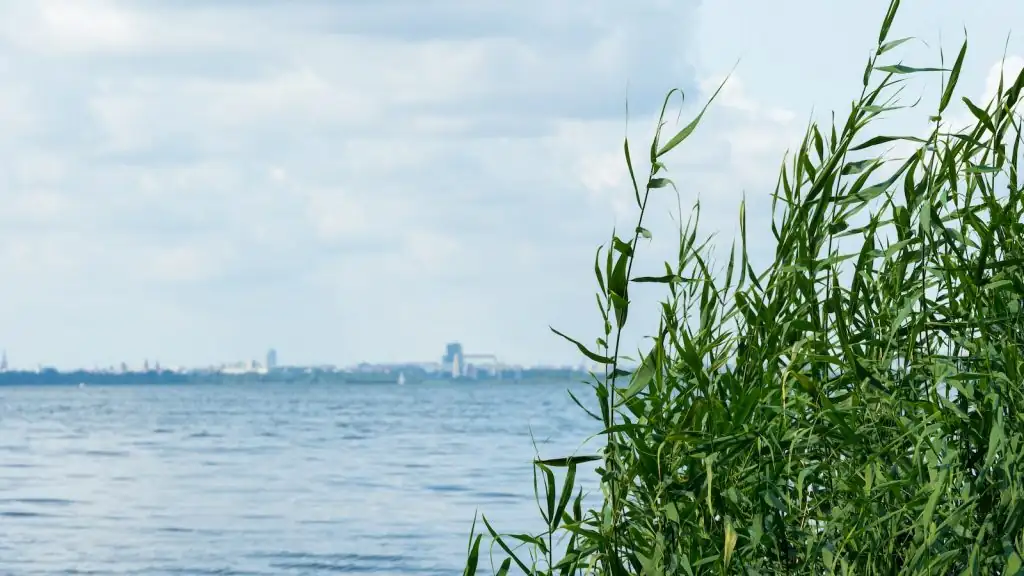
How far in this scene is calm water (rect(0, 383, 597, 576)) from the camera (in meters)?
16.0

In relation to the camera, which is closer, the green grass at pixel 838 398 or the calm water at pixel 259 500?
the green grass at pixel 838 398

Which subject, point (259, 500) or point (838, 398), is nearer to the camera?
point (838, 398)

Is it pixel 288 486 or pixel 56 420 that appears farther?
pixel 56 420

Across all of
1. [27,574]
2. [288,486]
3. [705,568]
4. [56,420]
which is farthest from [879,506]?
[56,420]

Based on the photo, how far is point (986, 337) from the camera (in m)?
3.11

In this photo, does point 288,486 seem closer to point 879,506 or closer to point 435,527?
point 435,527

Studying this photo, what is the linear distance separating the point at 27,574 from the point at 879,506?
13.8 meters

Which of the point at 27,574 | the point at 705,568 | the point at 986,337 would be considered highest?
the point at 986,337

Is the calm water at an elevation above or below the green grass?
below

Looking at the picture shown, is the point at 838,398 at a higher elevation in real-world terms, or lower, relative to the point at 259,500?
higher

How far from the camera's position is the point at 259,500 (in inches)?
909

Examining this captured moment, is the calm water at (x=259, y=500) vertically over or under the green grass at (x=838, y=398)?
under

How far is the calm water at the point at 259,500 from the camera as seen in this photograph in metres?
16.0

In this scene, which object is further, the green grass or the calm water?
the calm water
